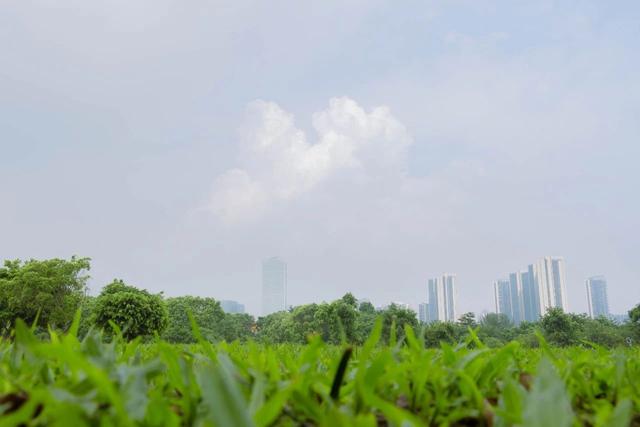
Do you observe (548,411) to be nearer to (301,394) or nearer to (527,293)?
(301,394)

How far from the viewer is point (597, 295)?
141500 mm

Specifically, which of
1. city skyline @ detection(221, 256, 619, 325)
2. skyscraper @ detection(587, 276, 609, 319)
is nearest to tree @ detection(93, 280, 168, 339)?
city skyline @ detection(221, 256, 619, 325)

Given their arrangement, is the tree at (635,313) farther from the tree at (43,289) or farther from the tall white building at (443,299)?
the tall white building at (443,299)

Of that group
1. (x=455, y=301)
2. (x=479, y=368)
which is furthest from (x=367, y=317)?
(x=455, y=301)

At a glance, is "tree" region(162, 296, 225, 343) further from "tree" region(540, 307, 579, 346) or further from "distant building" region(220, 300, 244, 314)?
"distant building" region(220, 300, 244, 314)

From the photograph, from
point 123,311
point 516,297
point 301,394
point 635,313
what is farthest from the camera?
point 516,297

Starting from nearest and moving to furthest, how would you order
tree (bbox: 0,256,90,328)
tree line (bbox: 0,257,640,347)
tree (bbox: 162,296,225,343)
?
tree line (bbox: 0,257,640,347) → tree (bbox: 0,256,90,328) → tree (bbox: 162,296,225,343)

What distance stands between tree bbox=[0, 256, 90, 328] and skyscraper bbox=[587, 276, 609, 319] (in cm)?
14365

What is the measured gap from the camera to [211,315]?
41844 mm

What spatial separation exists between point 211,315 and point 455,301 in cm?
9211

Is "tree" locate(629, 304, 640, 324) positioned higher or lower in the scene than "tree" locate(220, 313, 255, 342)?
higher

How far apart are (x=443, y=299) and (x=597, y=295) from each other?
5674cm

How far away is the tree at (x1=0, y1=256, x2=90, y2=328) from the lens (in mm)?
26844

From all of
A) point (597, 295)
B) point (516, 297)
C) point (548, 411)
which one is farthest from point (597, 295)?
point (548, 411)
